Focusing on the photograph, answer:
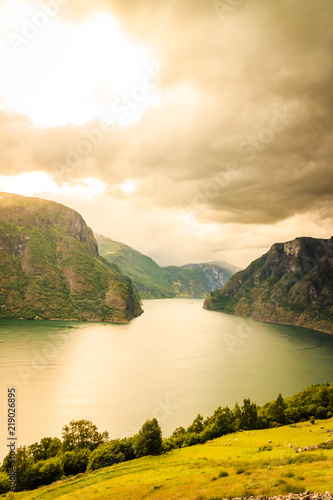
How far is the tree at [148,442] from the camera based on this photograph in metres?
43.3

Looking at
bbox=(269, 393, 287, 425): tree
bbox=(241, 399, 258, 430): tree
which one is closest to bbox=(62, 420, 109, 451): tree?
bbox=(241, 399, 258, 430): tree

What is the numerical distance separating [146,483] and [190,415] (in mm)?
42193

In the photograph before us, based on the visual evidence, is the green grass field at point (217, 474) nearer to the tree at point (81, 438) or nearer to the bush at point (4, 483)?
the bush at point (4, 483)

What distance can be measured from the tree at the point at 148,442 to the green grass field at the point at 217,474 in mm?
1987

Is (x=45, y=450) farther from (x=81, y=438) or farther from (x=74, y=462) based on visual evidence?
(x=74, y=462)

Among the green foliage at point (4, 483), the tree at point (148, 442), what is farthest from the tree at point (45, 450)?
the tree at point (148, 442)

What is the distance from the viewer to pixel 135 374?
9312 cm

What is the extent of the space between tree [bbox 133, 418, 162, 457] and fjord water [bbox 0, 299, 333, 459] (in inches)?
573

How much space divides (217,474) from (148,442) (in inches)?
831

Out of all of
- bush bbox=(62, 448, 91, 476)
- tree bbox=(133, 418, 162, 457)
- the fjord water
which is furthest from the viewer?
the fjord water

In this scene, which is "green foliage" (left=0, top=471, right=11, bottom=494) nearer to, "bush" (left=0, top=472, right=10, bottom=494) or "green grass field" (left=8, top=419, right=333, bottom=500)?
"bush" (left=0, top=472, right=10, bottom=494)

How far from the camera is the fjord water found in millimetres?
64000

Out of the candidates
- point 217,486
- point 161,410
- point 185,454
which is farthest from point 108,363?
point 217,486

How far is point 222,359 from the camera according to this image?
119188 millimetres
